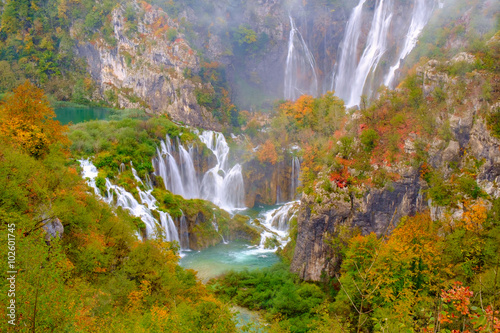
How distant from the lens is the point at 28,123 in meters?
16.1

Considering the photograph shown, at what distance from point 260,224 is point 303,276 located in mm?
10338

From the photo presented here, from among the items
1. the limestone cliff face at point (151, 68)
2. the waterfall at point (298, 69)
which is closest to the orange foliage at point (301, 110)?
the limestone cliff face at point (151, 68)

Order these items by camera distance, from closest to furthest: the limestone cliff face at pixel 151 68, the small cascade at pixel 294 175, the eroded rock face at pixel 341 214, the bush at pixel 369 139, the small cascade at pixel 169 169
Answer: the eroded rock face at pixel 341 214 < the bush at pixel 369 139 < the small cascade at pixel 169 169 < the small cascade at pixel 294 175 < the limestone cliff face at pixel 151 68

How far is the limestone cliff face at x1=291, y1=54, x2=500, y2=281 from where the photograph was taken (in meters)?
16.4

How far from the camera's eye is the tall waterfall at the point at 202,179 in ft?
112

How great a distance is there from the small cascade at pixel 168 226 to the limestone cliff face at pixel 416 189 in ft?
31.4

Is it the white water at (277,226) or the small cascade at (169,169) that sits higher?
the small cascade at (169,169)

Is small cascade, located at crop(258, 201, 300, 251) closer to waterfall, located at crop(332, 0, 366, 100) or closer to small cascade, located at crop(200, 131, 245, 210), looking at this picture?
small cascade, located at crop(200, 131, 245, 210)

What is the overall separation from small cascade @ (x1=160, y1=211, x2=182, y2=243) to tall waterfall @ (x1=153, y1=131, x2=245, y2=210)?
8.16 meters

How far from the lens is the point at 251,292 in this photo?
18594mm

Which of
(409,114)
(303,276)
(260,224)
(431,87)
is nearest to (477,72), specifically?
(431,87)

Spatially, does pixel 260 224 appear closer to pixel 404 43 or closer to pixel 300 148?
Result: pixel 300 148

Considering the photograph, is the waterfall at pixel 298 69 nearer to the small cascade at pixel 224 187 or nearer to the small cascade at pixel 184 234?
the small cascade at pixel 224 187

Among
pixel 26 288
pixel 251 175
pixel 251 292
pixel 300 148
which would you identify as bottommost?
pixel 251 292
